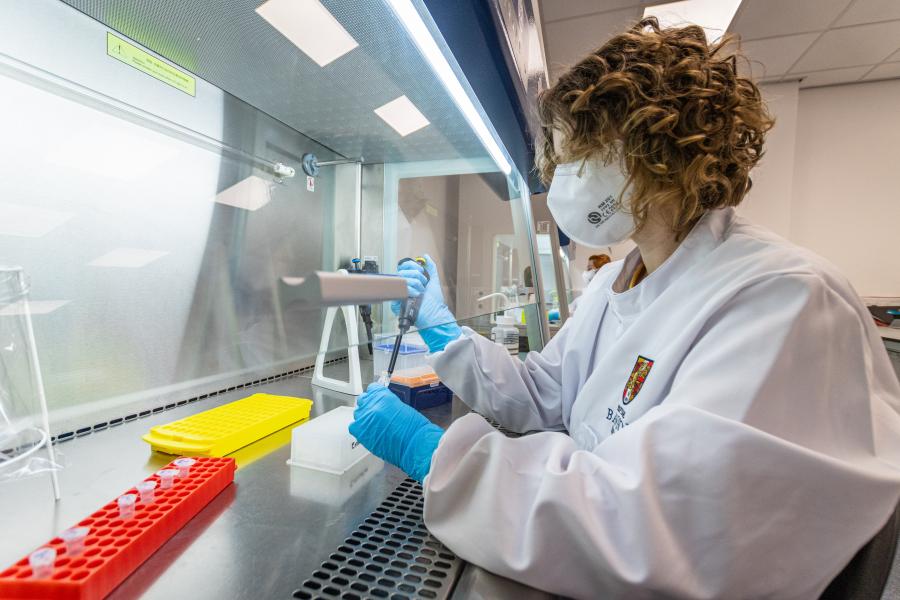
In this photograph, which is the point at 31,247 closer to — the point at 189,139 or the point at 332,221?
the point at 189,139

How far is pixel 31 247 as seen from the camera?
27.7 inches

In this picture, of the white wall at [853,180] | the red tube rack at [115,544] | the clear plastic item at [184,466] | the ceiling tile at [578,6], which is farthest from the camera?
the white wall at [853,180]

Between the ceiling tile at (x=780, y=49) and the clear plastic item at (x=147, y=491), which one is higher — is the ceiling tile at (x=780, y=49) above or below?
above

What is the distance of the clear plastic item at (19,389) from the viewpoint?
2.10ft

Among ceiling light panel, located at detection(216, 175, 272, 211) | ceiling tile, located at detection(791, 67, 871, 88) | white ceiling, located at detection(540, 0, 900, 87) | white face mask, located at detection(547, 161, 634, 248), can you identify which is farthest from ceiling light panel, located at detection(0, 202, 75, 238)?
ceiling tile, located at detection(791, 67, 871, 88)

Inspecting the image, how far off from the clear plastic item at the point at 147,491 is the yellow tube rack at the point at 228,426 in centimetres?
18

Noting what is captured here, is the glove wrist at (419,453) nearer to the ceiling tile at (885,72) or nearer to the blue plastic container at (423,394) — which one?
the blue plastic container at (423,394)

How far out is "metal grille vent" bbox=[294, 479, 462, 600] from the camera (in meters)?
0.44

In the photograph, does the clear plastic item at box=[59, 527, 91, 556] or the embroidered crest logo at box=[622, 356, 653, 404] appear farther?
the embroidered crest logo at box=[622, 356, 653, 404]

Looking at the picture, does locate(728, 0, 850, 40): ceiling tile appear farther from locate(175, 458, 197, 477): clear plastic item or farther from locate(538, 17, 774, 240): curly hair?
locate(175, 458, 197, 477): clear plastic item

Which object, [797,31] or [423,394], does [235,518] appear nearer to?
[423,394]

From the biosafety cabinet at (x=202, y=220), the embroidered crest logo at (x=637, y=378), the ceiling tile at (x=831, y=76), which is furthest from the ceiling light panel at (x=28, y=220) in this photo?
the ceiling tile at (x=831, y=76)

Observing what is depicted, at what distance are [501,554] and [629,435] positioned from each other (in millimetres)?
201

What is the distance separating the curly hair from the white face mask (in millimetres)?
30
